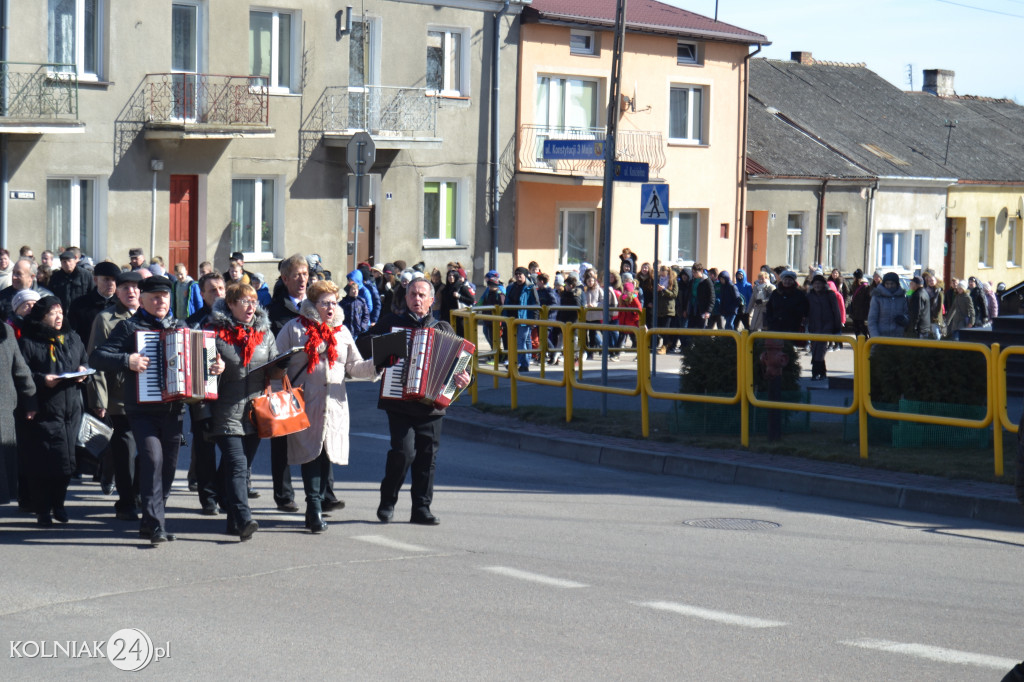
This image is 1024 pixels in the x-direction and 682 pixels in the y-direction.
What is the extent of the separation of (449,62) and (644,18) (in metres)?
5.71

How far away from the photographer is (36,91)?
23906mm

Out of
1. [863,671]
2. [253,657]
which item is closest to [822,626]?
[863,671]

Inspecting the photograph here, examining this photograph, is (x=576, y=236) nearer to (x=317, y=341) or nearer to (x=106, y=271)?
(x=106, y=271)

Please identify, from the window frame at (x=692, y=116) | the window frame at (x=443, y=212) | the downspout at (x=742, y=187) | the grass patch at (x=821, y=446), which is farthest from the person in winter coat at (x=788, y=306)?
the downspout at (x=742, y=187)

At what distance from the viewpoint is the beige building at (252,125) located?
24391 mm

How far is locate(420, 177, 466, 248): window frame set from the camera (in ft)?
99.1

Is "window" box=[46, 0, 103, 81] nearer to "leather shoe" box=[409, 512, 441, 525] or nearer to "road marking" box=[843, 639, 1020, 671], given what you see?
"leather shoe" box=[409, 512, 441, 525]

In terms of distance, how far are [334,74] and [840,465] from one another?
61.0 ft

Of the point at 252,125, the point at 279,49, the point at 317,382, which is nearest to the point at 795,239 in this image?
the point at 279,49

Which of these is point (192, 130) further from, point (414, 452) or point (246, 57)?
point (414, 452)

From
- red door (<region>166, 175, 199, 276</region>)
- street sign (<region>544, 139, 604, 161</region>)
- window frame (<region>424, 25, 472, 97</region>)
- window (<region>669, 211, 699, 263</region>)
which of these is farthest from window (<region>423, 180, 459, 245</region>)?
street sign (<region>544, 139, 604, 161</region>)

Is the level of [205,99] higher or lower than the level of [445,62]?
lower

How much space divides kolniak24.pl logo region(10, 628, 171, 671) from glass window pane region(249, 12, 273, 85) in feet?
71.6

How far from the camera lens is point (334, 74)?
28172 mm
